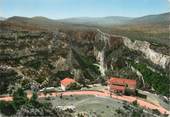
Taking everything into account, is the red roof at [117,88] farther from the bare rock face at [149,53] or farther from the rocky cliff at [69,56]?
the bare rock face at [149,53]

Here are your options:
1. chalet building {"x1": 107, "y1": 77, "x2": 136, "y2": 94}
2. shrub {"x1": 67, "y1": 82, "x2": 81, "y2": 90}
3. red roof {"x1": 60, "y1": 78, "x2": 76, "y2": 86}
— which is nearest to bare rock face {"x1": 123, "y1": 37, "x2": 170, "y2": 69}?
chalet building {"x1": 107, "y1": 77, "x2": 136, "y2": 94}

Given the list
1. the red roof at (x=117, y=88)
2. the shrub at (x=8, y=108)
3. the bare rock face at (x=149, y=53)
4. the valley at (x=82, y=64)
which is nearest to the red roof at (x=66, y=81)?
the valley at (x=82, y=64)

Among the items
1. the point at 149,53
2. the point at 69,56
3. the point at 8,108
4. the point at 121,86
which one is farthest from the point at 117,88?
the point at 8,108

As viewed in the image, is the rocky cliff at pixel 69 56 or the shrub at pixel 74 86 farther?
the rocky cliff at pixel 69 56

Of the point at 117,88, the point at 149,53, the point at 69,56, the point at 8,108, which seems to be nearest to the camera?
the point at 8,108

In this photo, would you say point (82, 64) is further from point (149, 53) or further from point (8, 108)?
point (8, 108)

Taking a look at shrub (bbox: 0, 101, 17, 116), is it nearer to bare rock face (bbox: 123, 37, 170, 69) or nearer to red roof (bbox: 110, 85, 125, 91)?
red roof (bbox: 110, 85, 125, 91)

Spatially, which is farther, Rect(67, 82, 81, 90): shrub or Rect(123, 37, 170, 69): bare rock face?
Rect(123, 37, 170, 69): bare rock face

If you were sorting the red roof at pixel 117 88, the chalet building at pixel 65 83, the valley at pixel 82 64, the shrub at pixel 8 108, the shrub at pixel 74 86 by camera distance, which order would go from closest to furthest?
the shrub at pixel 8 108
the valley at pixel 82 64
the red roof at pixel 117 88
the shrub at pixel 74 86
the chalet building at pixel 65 83
